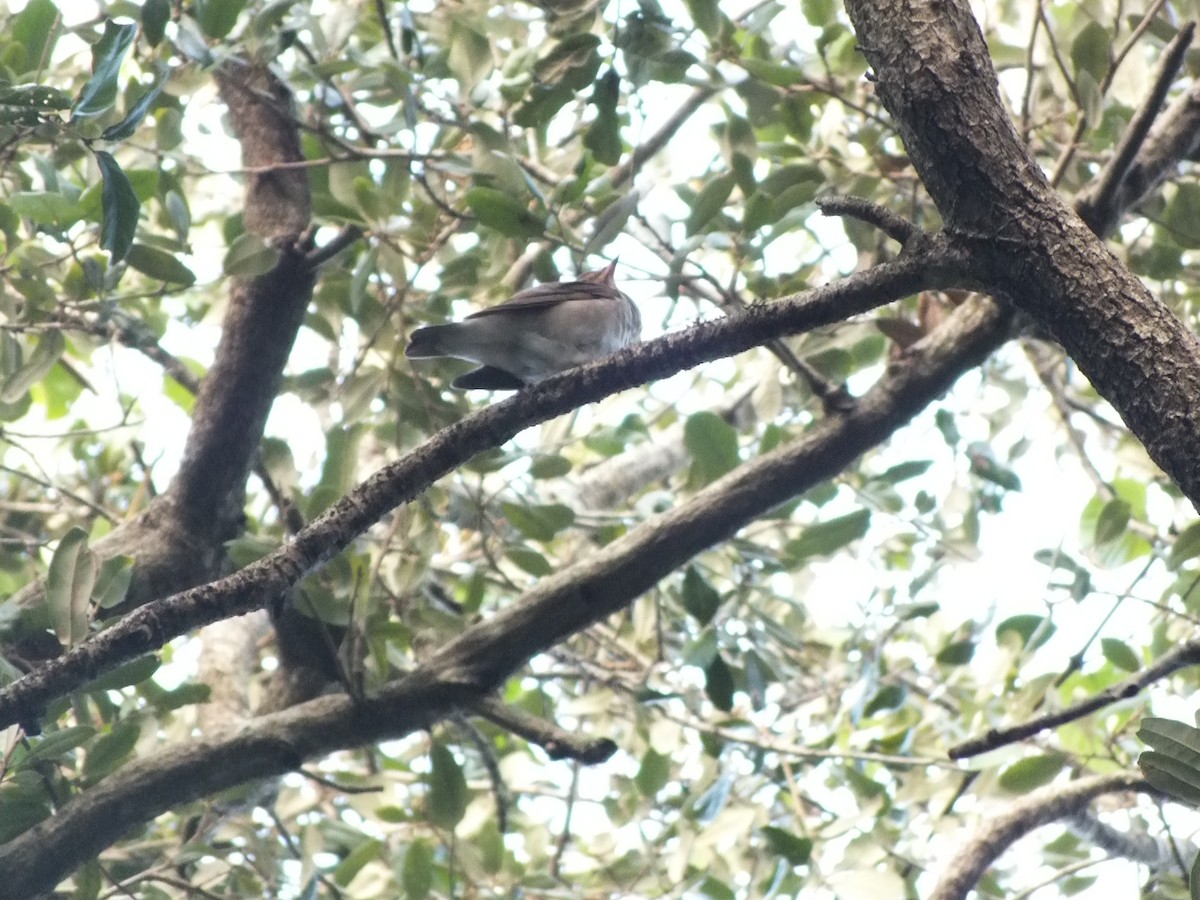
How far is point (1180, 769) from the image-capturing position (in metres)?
1.85

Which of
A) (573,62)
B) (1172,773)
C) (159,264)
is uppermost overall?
(573,62)

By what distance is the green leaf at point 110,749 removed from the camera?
9.10 ft

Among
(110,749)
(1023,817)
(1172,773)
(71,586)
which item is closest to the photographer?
(1172,773)

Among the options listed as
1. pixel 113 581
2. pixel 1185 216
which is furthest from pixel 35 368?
pixel 1185 216

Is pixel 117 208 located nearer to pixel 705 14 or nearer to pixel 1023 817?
pixel 705 14

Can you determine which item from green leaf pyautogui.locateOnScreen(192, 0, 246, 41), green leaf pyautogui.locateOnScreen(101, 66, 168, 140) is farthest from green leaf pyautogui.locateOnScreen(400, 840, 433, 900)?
green leaf pyautogui.locateOnScreen(192, 0, 246, 41)

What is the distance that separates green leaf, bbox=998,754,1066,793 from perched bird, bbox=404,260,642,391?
65.6 inches

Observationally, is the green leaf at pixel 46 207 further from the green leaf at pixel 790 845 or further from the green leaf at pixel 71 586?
the green leaf at pixel 790 845

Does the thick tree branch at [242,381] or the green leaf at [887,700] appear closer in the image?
the thick tree branch at [242,381]

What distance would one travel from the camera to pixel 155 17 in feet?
8.80

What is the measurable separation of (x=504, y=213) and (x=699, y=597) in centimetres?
124

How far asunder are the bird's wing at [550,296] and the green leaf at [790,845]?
1641 millimetres

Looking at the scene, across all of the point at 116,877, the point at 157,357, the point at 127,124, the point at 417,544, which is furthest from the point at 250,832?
the point at 127,124

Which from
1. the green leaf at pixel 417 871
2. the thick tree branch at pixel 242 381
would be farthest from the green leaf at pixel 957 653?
the thick tree branch at pixel 242 381
